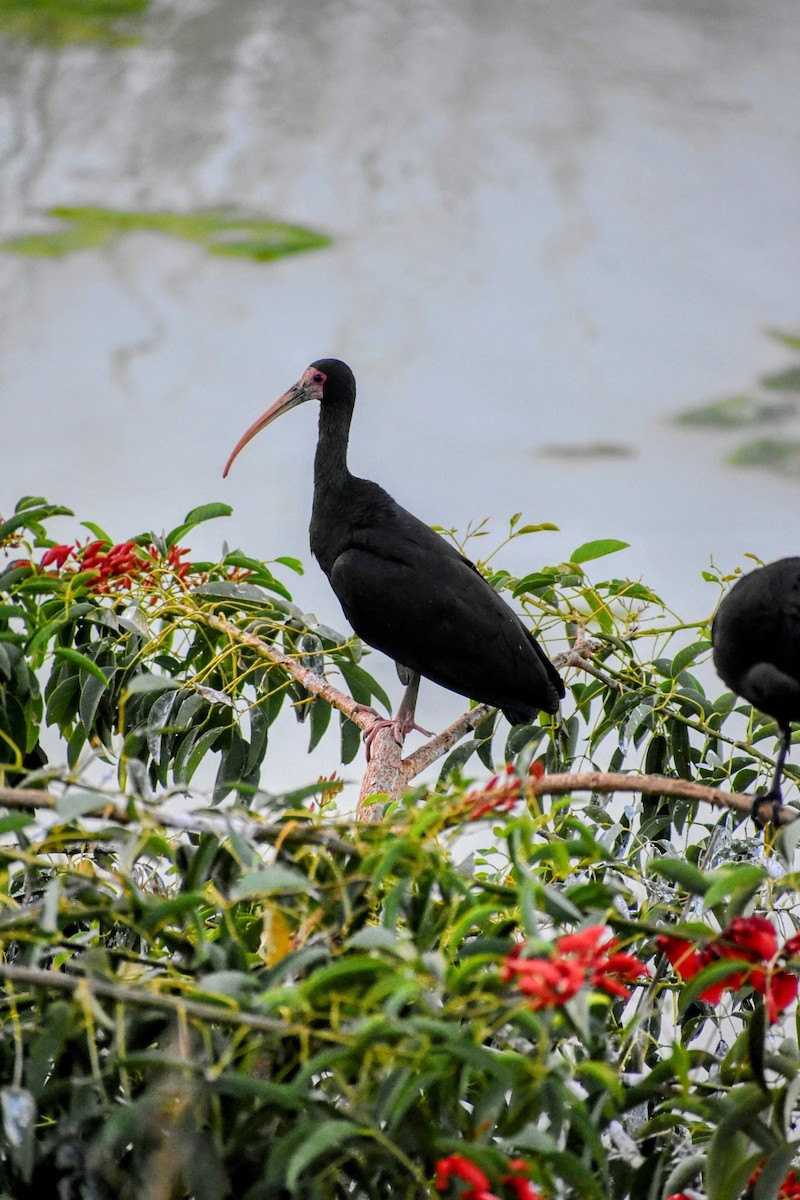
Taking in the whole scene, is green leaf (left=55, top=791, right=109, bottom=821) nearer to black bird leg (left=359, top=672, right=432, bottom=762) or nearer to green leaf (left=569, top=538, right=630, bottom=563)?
black bird leg (left=359, top=672, right=432, bottom=762)

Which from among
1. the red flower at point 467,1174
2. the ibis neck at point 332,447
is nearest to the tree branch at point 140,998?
the red flower at point 467,1174

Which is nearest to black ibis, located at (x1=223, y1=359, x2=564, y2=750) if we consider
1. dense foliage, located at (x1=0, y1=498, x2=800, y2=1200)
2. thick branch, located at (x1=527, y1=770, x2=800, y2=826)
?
thick branch, located at (x1=527, y1=770, x2=800, y2=826)

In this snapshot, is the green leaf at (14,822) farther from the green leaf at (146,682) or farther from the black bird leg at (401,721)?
the black bird leg at (401,721)

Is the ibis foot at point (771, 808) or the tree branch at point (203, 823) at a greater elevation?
the tree branch at point (203, 823)

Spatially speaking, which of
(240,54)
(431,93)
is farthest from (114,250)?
(431,93)

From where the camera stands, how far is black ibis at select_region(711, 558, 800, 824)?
135 cm

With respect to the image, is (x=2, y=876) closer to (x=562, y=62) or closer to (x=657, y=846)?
(x=657, y=846)

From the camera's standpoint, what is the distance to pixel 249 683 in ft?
6.03

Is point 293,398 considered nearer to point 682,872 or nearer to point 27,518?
point 27,518

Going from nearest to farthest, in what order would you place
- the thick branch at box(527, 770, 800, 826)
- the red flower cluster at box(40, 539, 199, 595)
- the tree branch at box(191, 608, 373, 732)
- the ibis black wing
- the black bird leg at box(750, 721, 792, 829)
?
the thick branch at box(527, 770, 800, 826) < the black bird leg at box(750, 721, 792, 829) < the tree branch at box(191, 608, 373, 732) < the red flower cluster at box(40, 539, 199, 595) < the ibis black wing

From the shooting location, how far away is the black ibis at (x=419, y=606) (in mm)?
1979

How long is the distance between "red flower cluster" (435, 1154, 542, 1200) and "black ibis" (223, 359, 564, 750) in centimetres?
113

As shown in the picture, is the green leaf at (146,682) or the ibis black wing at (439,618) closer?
the green leaf at (146,682)

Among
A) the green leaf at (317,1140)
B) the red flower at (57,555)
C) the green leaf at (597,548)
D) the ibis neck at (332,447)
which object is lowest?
the green leaf at (317,1140)
